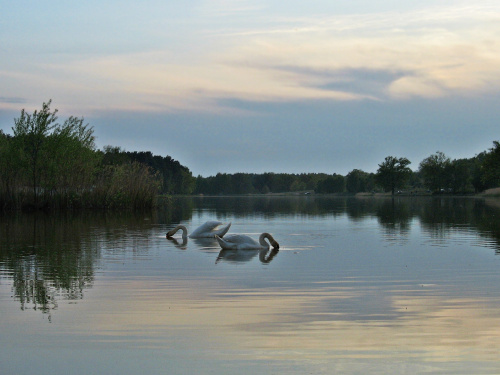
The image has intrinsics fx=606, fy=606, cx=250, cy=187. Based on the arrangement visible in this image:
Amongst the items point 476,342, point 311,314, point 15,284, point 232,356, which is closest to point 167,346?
point 232,356

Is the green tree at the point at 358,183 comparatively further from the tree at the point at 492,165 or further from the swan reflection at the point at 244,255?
the swan reflection at the point at 244,255

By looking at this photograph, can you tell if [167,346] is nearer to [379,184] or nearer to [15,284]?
[15,284]

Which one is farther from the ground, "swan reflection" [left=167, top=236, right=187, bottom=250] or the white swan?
the white swan

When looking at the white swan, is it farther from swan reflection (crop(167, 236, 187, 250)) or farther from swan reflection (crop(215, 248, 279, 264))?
swan reflection (crop(167, 236, 187, 250))

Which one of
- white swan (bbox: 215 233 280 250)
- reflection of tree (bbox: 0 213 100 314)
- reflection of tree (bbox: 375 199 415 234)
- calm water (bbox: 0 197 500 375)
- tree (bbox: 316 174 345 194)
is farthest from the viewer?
tree (bbox: 316 174 345 194)

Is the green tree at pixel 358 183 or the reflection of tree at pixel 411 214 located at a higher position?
the green tree at pixel 358 183

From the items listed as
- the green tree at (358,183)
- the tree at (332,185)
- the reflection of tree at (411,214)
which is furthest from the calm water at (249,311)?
the tree at (332,185)

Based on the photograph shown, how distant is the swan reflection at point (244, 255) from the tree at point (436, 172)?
118059 mm

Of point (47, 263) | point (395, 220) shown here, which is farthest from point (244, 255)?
point (395, 220)

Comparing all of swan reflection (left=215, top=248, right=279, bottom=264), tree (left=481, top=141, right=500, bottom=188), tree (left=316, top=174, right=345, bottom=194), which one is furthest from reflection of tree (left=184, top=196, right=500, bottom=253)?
tree (left=316, top=174, right=345, bottom=194)

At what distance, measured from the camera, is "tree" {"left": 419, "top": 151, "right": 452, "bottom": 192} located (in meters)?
127

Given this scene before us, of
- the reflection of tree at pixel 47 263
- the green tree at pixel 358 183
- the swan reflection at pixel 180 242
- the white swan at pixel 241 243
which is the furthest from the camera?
the green tree at pixel 358 183

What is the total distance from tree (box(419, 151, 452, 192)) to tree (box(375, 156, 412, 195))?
14.4ft

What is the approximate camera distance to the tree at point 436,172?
127m
